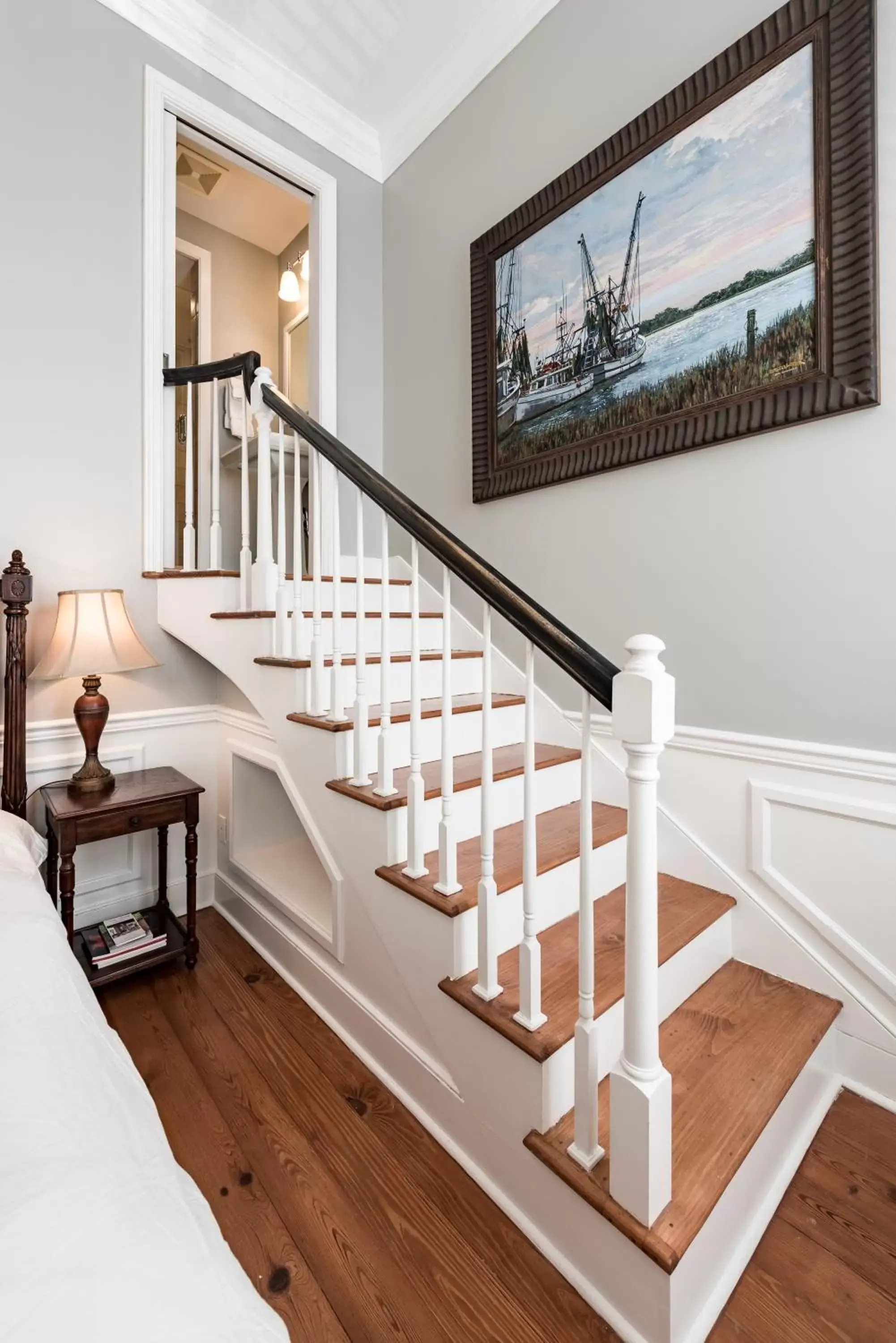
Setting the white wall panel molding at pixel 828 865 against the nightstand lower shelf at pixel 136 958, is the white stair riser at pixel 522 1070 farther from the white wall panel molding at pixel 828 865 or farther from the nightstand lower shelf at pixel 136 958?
the nightstand lower shelf at pixel 136 958

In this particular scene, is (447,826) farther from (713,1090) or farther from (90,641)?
(90,641)

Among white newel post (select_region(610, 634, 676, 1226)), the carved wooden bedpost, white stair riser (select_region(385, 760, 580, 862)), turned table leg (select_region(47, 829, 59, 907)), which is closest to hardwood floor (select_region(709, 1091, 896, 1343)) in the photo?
white newel post (select_region(610, 634, 676, 1226))

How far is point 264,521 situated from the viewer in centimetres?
189

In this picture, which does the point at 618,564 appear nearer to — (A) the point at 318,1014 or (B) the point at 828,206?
(B) the point at 828,206

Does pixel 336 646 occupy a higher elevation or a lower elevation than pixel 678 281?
lower

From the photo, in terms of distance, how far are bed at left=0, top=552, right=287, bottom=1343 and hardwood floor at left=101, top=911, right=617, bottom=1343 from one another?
0.58 m

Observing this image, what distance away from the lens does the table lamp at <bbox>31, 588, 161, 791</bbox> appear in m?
1.81

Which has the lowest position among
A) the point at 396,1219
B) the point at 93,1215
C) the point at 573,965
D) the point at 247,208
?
the point at 396,1219

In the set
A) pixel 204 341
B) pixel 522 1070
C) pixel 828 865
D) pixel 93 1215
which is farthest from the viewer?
pixel 204 341

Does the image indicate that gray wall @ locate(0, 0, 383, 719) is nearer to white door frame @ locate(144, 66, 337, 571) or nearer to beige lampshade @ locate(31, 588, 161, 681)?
white door frame @ locate(144, 66, 337, 571)

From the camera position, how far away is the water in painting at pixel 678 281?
57.1 inches

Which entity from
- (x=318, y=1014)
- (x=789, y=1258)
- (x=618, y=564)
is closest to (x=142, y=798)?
(x=318, y=1014)

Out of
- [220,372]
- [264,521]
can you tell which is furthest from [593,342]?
[220,372]

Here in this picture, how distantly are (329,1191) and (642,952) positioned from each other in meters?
0.91
